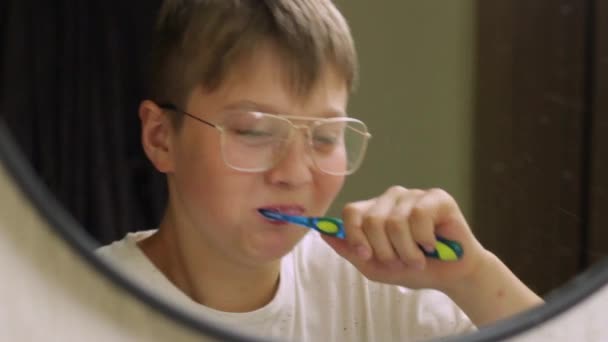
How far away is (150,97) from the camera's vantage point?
0.38 m

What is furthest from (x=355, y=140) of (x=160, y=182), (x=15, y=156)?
(x=15, y=156)

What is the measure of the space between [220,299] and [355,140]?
0.17 m

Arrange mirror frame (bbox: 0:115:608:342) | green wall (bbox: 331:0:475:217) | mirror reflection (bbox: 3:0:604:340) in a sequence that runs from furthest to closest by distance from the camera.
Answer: green wall (bbox: 331:0:475:217), mirror reflection (bbox: 3:0:604:340), mirror frame (bbox: 0:115:608:342)

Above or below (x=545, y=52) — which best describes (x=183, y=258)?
below

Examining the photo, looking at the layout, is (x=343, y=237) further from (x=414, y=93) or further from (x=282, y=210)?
(x=414, y=93)

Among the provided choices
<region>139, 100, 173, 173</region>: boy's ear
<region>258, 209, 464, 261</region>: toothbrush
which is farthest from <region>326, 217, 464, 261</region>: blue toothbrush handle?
<region>139, 100, 173, 173</region>: boy's ear

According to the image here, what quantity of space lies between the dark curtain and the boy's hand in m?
0.14

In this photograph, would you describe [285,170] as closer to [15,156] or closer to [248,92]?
[248,92]

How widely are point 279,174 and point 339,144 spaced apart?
0.25ft

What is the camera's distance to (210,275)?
405 millimetres

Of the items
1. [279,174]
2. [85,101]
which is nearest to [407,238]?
[279,174]

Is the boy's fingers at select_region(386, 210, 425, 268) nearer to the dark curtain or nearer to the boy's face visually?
the boy's face

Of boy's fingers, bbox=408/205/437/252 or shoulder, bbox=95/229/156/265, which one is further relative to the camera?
boy's fingers, bbox=408/205/437/252

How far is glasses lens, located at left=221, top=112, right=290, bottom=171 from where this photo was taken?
37 cm
